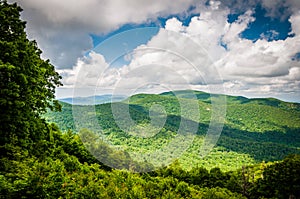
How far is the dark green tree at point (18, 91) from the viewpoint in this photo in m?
12.5

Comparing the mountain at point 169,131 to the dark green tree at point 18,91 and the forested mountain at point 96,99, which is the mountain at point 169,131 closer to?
the forested mountain at point 96,99

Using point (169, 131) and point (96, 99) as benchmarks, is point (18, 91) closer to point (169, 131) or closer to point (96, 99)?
point (96, 99)

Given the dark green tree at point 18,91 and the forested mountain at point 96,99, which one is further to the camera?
the forested mountain at point 96,99

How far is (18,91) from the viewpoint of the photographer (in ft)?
42.2

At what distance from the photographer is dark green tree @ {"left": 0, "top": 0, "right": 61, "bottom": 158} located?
1251 centimetres

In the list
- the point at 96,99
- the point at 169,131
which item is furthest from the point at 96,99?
the point at 169,131

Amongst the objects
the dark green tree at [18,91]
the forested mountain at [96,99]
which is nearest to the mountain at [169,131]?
the forested mountain at [96,99]

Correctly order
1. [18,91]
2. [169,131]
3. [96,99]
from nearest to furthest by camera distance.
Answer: [18,91], [96,99], [169,131]

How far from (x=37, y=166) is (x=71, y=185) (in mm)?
2025

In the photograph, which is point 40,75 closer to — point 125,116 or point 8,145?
point 8,145

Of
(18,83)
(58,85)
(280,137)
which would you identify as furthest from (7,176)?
(280,137)

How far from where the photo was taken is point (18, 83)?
13.3 meters

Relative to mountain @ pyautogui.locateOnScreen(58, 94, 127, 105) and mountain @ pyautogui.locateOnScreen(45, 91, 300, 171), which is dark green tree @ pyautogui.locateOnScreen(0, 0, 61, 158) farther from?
mountain @ pyautogui.locateOnScreen(45, 91, 300, 171)

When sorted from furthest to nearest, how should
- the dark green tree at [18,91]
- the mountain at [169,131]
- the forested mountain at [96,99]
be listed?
the mountain at [169,131]
the forested mountain at [96,99]
the dark green tree at [18,91]
